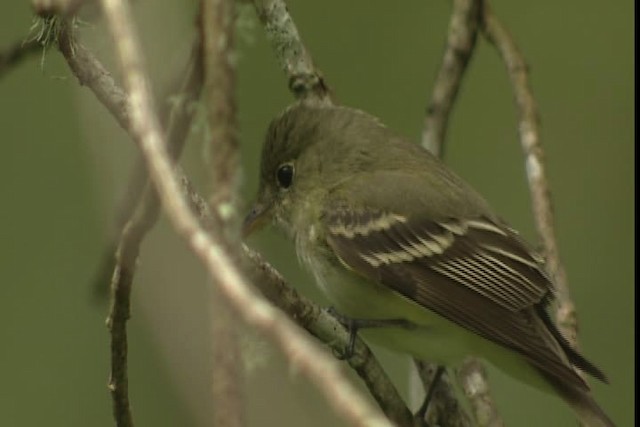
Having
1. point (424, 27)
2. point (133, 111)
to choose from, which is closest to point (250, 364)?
point (133, 111)

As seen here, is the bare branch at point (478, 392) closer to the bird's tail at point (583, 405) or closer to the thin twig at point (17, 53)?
the bird's tail at point (583, 405)

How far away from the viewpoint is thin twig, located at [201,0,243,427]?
1439 mm

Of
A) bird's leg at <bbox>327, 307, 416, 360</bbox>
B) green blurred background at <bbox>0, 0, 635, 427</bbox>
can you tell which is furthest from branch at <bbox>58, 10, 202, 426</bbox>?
green blurred background at <bbox>0, 0, 635, 427</bbox>

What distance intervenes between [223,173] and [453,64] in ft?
9.26

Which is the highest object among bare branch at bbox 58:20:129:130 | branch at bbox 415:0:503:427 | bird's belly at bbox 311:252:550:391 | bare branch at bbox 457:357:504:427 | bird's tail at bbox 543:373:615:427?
branch at bbox 415:0:503:427

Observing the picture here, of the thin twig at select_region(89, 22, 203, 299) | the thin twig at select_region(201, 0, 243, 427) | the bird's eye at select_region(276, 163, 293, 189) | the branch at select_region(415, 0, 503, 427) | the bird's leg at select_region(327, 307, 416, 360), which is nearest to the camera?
the thin twig at select_region(201, 0, 243, 427)

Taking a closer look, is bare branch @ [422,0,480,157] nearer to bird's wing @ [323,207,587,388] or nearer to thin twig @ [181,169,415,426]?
bird's wing @ [323,207,587,388]

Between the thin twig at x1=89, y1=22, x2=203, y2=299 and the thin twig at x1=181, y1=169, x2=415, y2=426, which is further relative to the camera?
the thin twig at x1=181, y1=169, x2=415, y2=426

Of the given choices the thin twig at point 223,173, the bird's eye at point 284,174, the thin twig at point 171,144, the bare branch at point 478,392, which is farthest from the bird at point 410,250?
the thin twig at point 223,173

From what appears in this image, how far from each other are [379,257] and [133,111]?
2174mm

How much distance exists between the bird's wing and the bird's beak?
278 millimetres

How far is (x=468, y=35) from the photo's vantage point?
13.9 feet

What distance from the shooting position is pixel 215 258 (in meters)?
1.43

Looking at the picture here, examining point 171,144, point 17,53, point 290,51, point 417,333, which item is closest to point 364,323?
point 417,333
